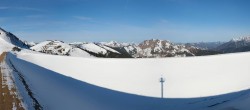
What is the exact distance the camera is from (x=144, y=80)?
119 ft

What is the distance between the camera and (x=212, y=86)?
32.4 metres

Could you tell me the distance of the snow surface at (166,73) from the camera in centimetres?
3225

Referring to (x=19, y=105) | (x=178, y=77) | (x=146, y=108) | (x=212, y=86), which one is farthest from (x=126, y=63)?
(x=19, y=105)

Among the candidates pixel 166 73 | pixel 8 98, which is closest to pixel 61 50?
pixel 166 73

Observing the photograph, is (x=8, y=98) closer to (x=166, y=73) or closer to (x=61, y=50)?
(x=166, y=73)

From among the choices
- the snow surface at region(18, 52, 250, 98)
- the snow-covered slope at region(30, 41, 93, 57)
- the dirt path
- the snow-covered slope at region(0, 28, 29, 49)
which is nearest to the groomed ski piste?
the snow surface at region(18, 52, 250, 98)

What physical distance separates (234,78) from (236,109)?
36.5ft

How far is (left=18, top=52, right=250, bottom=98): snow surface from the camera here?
3225 centimetres

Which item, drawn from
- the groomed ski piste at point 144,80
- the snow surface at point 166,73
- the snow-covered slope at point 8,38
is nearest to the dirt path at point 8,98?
the groomed ski piste at point 144,80

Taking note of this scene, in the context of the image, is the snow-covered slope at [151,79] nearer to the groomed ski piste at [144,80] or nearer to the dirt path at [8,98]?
the groomed ski piste at [144,80]

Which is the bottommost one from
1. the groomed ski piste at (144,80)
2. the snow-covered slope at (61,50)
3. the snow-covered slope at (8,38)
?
the groomed ski piste at (144,80)

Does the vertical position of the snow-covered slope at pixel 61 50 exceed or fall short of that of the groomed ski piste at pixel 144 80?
it exceeds it

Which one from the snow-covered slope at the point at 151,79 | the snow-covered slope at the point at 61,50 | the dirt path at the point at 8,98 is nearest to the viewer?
the dirt path at the point at 8,98

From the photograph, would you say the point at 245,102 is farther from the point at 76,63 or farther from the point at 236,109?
the point at 76,63
